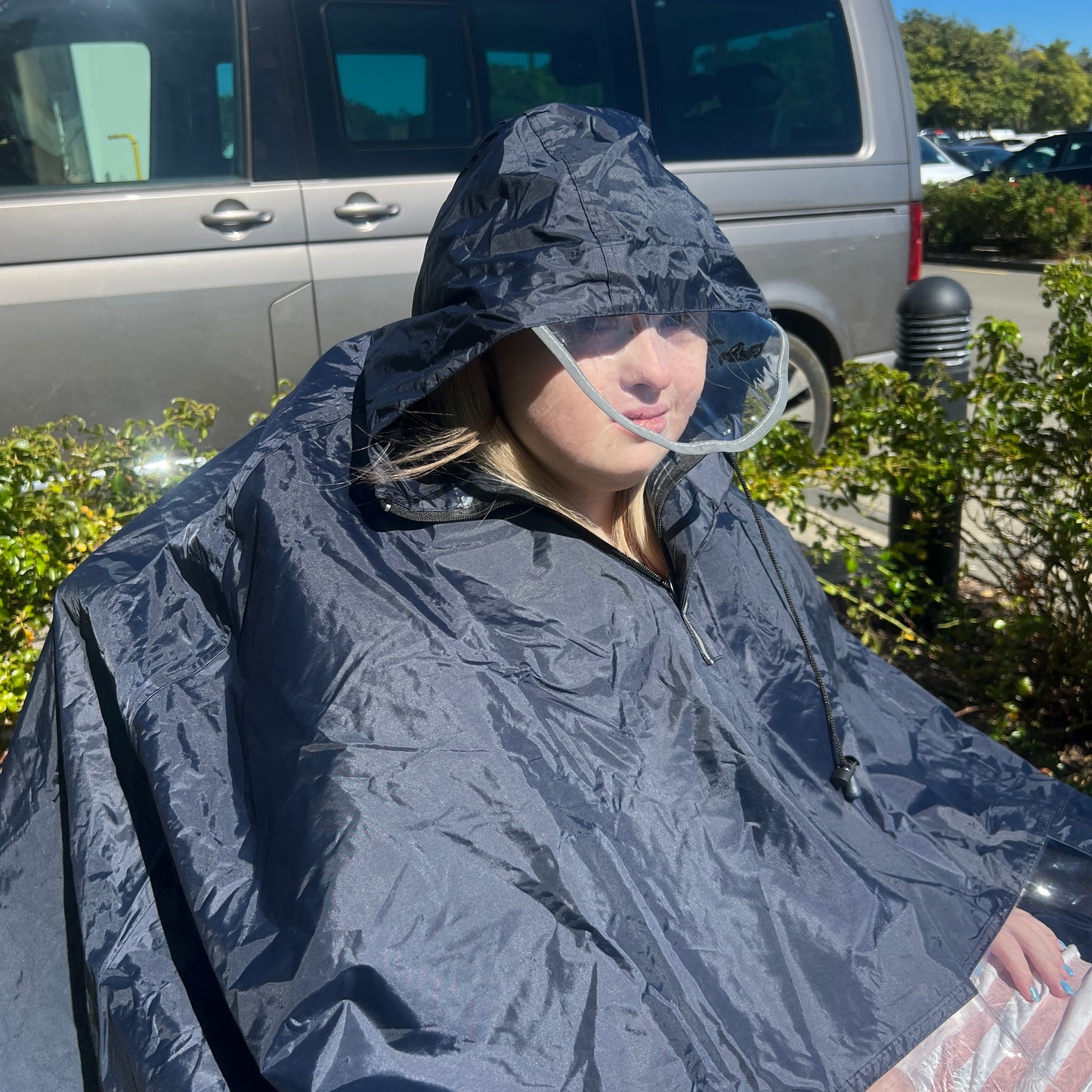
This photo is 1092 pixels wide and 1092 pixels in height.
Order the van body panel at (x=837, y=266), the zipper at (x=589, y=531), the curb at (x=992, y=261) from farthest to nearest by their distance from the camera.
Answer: the curb at (x=992, y=261) → the van body panel at (x=837, y=266) → the zipper at (x=589, y=531)

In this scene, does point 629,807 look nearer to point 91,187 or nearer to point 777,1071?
point 777,1071

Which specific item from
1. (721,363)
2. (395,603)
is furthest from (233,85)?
(395,603)

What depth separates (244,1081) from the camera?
119cm

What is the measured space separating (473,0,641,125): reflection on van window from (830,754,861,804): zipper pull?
Result: 2.91 metres

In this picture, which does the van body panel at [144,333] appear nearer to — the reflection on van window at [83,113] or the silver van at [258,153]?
the silver van at [258,153]

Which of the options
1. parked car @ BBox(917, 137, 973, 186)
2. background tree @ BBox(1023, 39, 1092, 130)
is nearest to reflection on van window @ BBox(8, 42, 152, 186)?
parked car @ BBox(917, 137, 973, 186)

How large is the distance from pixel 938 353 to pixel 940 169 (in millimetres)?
19956

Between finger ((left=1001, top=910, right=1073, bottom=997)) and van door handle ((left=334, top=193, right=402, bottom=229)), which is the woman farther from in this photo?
van door handle ((left=334, top=193, right=402, bottom=229))

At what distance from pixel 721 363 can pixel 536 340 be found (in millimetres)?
408

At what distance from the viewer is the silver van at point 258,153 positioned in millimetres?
3424

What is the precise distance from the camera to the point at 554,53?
409 centimetres

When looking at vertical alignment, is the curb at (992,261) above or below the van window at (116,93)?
below

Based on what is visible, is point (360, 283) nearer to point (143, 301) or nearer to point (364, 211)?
point (364, 211)

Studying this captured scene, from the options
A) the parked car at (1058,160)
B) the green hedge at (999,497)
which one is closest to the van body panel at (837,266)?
the green hedge at (999,497)
